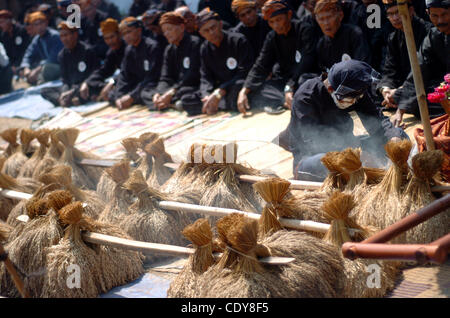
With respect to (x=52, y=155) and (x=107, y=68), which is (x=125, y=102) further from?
(x=52, y=155)

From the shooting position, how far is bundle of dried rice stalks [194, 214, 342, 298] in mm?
2494

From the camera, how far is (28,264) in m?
3.25

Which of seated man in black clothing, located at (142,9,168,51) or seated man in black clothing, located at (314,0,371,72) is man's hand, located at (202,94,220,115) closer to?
seated man in black clothing, located at (314,0,371,72)

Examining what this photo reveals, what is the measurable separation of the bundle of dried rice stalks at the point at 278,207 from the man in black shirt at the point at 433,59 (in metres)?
1.93

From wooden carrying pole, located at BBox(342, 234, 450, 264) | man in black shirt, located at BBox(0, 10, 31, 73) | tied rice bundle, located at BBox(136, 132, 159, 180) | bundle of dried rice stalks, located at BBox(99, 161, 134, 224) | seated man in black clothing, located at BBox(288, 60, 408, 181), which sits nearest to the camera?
wooden carrying pole, located at BBox(342, 234, 450, 264)

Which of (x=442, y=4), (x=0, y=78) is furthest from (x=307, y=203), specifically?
(x=0, y=78)

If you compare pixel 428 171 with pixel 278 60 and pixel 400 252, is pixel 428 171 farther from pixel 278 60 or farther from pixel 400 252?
pixel 278 60

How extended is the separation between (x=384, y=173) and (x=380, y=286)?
35.4 inches

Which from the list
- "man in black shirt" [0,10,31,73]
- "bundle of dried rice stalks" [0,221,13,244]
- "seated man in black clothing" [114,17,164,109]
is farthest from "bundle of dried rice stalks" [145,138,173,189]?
"man in black shirt" [0,10,31,73]

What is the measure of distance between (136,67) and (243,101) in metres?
2.41

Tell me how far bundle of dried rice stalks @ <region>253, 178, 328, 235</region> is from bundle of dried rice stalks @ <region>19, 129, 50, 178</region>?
2.59 metres

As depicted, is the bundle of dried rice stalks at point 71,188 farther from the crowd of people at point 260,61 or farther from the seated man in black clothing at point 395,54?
the seated man in black clothing at point 395,54

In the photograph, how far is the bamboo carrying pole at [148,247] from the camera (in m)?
2.58

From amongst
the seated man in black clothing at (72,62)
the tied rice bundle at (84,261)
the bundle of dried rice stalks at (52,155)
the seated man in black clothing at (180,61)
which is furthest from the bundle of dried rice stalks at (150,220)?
the seated man in black clothing at (72,62)
